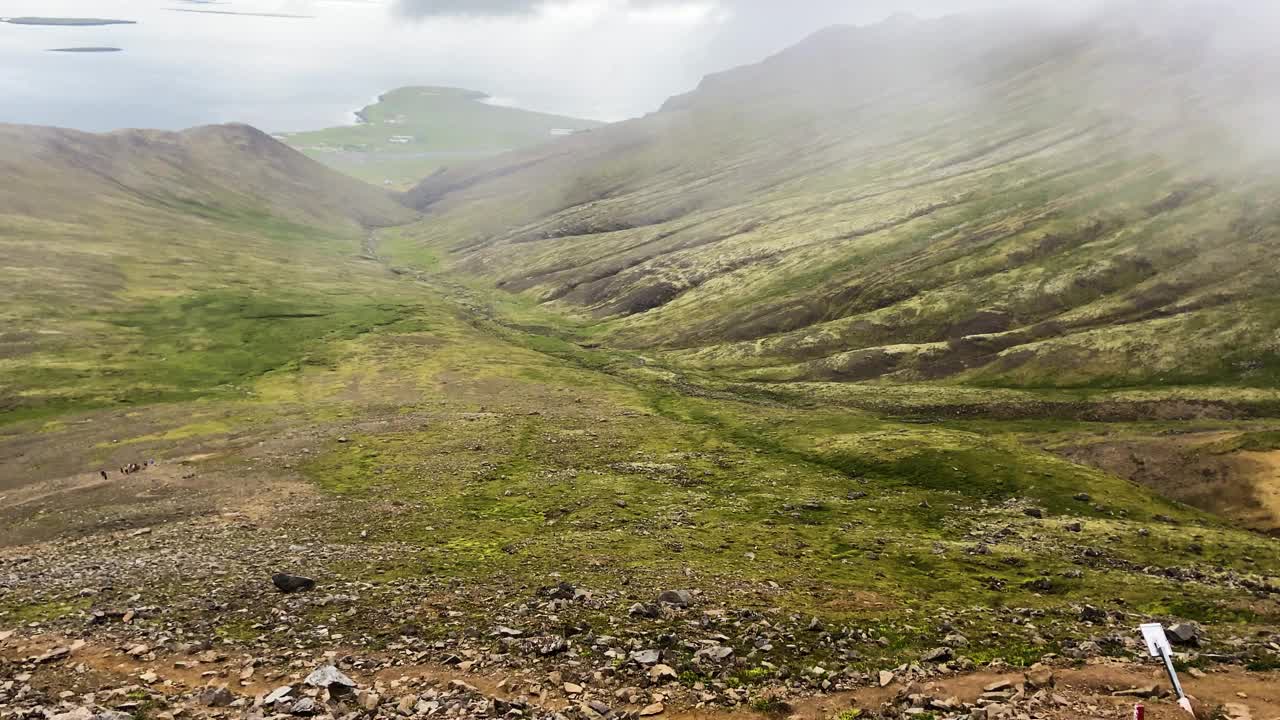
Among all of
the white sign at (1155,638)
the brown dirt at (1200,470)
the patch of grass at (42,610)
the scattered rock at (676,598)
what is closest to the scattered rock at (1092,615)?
the white sign at (1155,638)

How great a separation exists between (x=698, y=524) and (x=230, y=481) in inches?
1939

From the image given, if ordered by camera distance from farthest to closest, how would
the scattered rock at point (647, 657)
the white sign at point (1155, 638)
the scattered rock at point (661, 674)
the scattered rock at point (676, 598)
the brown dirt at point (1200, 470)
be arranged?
the brown dirt at point (1200, 470)
the scattered rock at point (676, 598)
the scattered rock at point (647, 657)
the scattered rock at point (661, 674)
the white sign at point (1155, 638)

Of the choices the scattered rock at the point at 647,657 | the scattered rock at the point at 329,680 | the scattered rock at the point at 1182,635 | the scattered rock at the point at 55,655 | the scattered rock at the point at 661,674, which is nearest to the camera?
the scattered rock at the point at 329,680

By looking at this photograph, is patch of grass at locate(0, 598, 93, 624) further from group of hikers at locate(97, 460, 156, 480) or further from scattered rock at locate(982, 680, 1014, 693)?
scattered rock at locate(982, 680, 1014, 693)

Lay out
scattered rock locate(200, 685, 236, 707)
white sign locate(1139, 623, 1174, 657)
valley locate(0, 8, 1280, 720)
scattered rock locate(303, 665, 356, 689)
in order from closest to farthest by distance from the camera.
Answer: white sign locate(1139, 623, 1174, 657) < scattered rock locate(200, 685, 236, 707) < scattered rock locate(303, 665, 356, 689) < valley locate(0, 8, 1280, 720)

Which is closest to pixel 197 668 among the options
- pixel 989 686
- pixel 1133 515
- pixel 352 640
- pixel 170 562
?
pixel 352 640

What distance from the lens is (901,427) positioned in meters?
100

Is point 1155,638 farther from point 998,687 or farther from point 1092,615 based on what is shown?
point 1092,615

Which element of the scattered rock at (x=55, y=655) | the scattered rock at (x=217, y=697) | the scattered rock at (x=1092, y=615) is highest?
the scattered rock at (x=55, y=655)

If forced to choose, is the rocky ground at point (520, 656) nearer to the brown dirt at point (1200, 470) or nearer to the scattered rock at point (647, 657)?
the scattered rock at point (647, 657)

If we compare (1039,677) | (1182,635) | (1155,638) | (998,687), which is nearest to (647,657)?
(998,687)

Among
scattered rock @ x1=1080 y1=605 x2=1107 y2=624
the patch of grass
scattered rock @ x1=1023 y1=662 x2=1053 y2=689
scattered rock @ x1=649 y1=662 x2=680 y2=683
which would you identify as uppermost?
the patch of grass

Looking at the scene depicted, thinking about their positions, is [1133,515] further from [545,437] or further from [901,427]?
[545,437]

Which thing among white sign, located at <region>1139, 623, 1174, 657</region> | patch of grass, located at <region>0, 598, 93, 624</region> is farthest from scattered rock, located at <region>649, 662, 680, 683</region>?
patch of grass, located at <region>0, 598, 93, 624</region>
